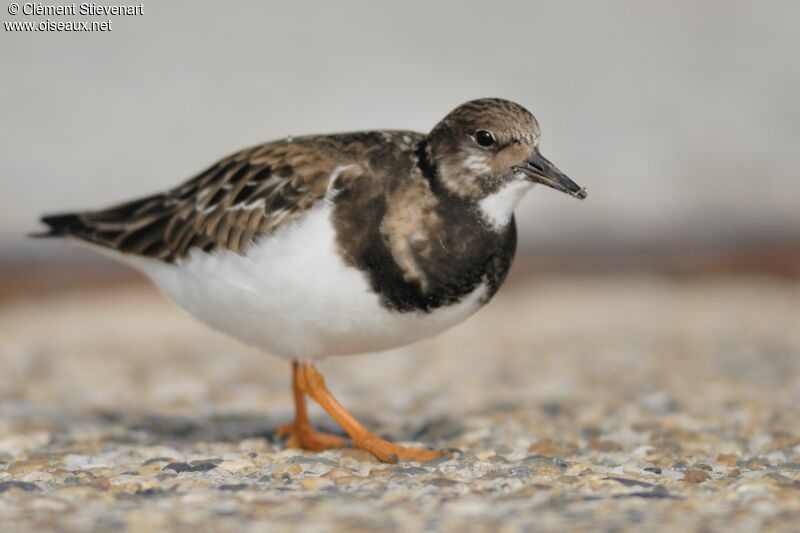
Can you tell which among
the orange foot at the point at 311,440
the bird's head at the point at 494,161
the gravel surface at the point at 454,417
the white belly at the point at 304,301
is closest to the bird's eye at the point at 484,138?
the bird's head at the point at 494,161

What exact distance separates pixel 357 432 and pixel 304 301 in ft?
2.38

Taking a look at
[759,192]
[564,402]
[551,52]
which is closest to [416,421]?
[564,402]

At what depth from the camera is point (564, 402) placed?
6.04 metres

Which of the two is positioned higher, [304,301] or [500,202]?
[500,202]

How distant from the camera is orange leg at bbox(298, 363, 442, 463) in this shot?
4633mm

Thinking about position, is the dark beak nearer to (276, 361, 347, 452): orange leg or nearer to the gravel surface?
the gravel surface

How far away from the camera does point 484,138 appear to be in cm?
432

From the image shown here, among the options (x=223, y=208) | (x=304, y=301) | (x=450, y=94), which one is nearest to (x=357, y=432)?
(x=304, y=301)

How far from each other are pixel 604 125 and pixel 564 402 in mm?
7342

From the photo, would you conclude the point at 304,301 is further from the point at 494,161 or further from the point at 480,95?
the point at 480,95

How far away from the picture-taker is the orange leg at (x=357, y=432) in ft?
15.2

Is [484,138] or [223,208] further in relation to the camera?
[223,208]

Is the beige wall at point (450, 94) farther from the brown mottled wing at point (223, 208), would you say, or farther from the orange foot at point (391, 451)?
the orange foot at point (391, 451)

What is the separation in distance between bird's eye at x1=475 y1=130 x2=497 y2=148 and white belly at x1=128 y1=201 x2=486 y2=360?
552mm
